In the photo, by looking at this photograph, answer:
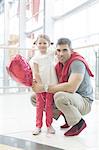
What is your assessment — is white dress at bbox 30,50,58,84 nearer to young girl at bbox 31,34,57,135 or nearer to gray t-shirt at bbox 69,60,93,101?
young girl at bbox 31,34,57,135

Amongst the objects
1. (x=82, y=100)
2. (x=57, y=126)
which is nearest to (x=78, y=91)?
(x=82, y=100)

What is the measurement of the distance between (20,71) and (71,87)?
0.41 metres

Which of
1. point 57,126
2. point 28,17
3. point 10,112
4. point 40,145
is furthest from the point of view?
point 28,17

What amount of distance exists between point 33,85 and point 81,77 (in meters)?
0.37

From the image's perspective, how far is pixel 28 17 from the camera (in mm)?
8508

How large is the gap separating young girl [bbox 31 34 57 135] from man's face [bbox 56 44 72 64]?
95 mm

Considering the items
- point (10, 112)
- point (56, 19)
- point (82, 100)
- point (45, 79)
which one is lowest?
point (10, 112)

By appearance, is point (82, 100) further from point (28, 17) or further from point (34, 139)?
point (28, 17)

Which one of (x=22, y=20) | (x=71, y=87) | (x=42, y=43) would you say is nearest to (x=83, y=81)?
(x=71, y=87)

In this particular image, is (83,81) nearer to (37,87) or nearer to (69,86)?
(69,86)

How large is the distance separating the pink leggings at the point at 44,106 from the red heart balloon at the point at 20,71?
0.16 m

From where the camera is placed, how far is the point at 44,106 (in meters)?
2.38

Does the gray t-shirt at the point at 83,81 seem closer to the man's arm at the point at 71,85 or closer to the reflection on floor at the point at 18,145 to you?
the man's arm at the point at 71,85

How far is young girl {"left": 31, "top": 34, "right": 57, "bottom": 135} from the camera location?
2.31 m
